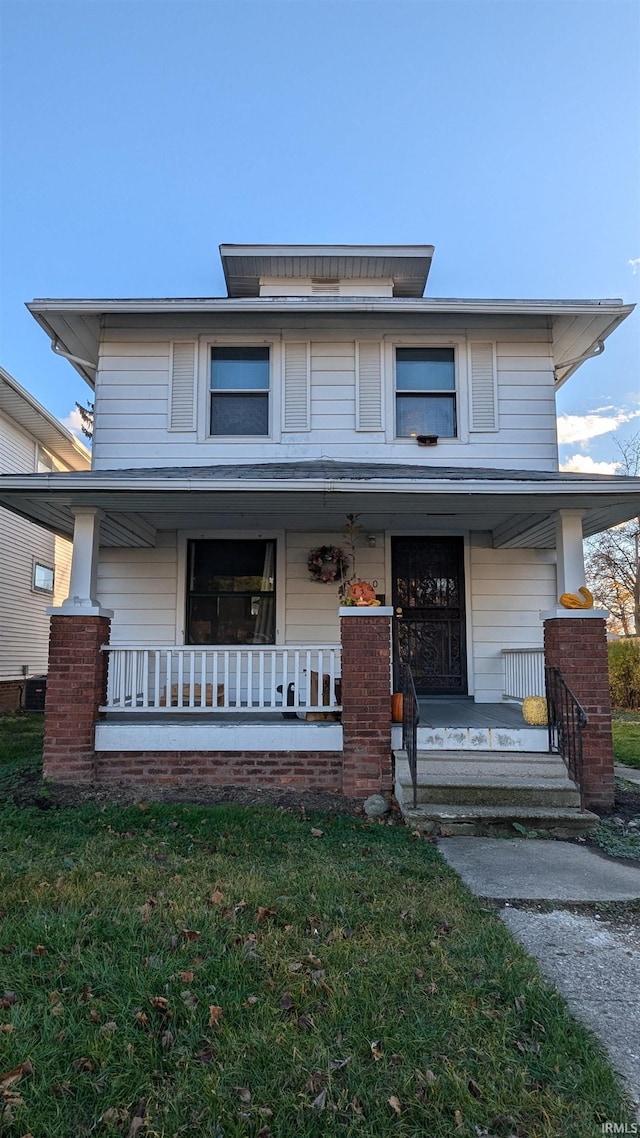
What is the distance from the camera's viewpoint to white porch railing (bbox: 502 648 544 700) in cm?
660

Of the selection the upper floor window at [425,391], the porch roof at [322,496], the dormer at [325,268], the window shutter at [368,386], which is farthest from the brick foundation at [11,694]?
the upper floor window at [425,391]

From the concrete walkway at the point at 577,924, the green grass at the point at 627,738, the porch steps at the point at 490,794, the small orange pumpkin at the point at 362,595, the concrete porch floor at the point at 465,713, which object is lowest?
the green grass at the point at 627,738

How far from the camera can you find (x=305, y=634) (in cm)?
753

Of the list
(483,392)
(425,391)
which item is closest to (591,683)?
(483,392)

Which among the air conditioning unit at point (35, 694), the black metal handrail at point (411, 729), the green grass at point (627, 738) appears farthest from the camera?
the air conditioning unit at point (35, 694)

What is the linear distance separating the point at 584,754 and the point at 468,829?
4.96 feet

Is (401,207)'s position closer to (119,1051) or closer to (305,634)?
(305,634)

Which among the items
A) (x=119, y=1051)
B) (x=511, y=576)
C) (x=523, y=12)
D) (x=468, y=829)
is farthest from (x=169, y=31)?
(x=119, y=1051)

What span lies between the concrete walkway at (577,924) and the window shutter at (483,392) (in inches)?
201

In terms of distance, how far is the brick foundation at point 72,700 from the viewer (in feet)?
18.4

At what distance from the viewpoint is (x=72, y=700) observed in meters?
5.64

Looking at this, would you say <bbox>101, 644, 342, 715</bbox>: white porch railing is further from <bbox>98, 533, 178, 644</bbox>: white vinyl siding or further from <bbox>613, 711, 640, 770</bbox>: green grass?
<bbox>613, 711, 640, 770</bbox>: green grass

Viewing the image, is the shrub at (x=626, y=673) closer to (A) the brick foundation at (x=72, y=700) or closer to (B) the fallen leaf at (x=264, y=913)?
(A) the brick foundation at (x=72, y=700)

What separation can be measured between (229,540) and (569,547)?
13.5 ft
